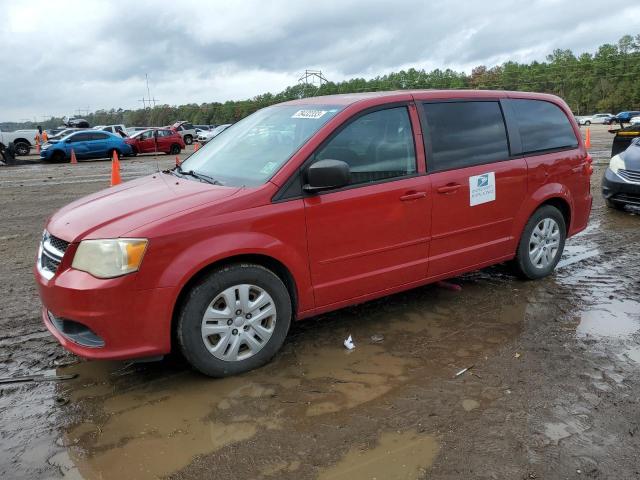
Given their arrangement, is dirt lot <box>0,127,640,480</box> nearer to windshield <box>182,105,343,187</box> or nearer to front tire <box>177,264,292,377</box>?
front tire <box>177,264,292,377</box>

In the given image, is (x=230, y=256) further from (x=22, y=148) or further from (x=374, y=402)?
(x=22, y=148)

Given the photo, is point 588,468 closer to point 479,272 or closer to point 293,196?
point 293,196

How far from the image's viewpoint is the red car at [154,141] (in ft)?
89.6

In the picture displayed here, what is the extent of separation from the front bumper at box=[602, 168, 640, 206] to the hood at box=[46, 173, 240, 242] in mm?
6962

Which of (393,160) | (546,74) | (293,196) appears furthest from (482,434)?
(546,74)

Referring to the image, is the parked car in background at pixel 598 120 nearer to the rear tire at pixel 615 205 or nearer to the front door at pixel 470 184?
the rear tire at pixel 615 205

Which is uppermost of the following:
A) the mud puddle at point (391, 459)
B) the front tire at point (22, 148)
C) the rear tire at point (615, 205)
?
the front tire at point (22, 148)

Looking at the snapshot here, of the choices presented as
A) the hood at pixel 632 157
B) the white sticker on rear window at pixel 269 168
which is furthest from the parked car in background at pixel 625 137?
the white sticker on rear window at pixel 269 168

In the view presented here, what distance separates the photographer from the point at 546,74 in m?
95.6

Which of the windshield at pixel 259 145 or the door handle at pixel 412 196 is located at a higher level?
the windshield at pixel 259 145

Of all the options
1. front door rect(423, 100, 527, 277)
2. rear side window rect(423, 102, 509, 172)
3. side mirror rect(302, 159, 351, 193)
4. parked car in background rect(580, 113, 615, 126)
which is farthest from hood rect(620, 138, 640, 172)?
parked car in background rect(580, 113, 615, 126)

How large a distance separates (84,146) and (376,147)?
76.0ft

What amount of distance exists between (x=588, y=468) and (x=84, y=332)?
2806 mm

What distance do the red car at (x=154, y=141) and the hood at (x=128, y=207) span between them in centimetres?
2427
